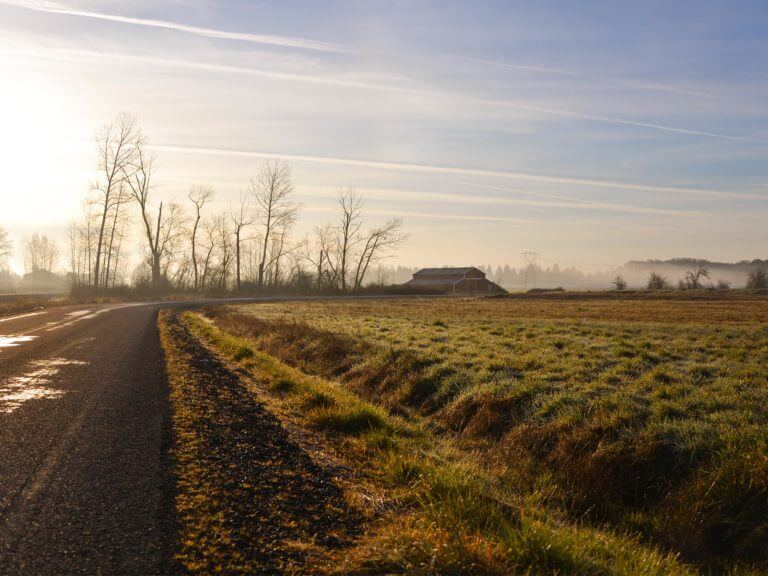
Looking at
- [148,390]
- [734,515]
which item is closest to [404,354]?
[148,390]

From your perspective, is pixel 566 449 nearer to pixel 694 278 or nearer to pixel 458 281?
pixel 458 281

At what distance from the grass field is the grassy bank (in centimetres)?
2

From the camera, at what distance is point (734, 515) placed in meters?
5.96

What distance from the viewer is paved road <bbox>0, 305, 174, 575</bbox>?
3.75 meters

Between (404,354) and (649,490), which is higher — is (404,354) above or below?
above

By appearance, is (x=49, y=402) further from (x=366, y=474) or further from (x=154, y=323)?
(x=154, y=323)

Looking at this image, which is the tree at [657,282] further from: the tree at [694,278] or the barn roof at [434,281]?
the barn roof at [434,281]

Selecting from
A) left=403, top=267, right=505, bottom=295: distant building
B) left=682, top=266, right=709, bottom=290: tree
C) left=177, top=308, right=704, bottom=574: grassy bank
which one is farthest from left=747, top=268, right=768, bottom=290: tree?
left=177, top=308, right=704, bottom=574: grassy bank

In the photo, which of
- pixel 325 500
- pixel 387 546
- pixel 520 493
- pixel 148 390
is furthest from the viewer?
pixel 148 390

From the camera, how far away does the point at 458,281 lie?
325ft

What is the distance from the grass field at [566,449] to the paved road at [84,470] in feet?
5.63

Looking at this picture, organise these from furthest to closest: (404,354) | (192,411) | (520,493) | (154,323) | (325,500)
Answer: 1. (154,323)
2. (404,354)
3. (192,411)
4. (520,493)
5. (325,500)

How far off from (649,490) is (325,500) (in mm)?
4276

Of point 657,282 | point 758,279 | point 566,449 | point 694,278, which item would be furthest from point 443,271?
point 566,449
